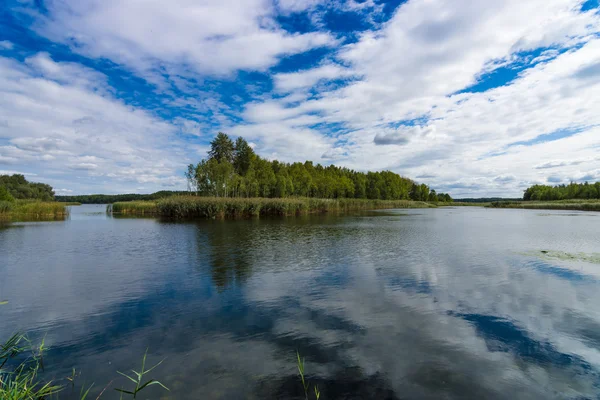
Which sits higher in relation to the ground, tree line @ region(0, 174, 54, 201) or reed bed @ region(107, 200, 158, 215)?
tree line @ region(0, 174, 54, 201)

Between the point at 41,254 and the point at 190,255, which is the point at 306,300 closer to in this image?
the point at 190,255

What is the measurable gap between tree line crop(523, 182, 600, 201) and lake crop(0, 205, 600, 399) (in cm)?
8455

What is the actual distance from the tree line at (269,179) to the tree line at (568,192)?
3562 centimetres

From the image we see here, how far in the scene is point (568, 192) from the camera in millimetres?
77000

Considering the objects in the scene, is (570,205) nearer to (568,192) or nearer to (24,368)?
(568,192)

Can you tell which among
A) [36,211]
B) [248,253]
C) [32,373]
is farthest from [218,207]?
[32,373]

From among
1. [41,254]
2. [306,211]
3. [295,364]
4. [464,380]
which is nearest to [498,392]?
[464,380]

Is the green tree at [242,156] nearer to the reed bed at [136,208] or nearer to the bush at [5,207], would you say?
the reed bed at [136,208]

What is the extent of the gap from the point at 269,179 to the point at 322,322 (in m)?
50.9

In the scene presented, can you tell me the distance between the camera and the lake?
3.98 m

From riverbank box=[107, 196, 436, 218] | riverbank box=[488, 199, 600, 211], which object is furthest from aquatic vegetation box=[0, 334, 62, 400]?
riverbank box=[488, 199, 600, 211]

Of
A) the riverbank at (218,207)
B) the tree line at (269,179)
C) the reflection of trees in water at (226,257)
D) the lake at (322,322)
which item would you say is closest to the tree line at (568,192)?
the tree line at (269,179)

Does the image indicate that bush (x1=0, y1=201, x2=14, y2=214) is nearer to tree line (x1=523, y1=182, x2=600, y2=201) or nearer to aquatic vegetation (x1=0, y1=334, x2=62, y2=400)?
aquatic vegetation (x1=0, y1=334, x2=62, y2=400)

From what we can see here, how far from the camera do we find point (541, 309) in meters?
6.42
